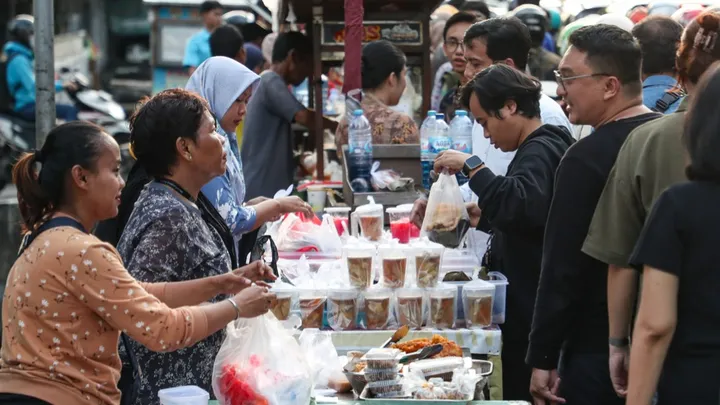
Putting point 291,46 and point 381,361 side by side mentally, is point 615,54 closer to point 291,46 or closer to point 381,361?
point 381,361

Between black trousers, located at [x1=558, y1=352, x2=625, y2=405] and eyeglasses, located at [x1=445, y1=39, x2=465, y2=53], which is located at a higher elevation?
eyeglasses, located at [x1=445, y1=39, x2=465, y2=53]

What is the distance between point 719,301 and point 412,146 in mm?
3884

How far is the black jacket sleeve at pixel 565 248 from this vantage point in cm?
334

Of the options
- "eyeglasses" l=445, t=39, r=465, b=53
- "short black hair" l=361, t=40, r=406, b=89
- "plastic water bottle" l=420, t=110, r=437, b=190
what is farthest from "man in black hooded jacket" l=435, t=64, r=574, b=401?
"eyeglasses" l=445, t=39, r=465, b=53

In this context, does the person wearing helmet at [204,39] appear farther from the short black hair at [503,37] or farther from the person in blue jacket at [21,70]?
the short black hair at [503,37]

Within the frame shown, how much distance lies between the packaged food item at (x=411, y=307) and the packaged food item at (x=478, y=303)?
19 centimetres

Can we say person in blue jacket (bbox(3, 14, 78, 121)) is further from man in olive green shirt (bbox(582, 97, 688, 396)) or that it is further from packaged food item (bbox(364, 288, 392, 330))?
man in olive green shirt (bbox(582, 97, 688, 396))

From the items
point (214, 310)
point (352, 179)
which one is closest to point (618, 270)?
point (214, 310)

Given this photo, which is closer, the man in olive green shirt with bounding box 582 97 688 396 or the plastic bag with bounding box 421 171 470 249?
the man in olive green shirt with bounding box 582 97 688 396

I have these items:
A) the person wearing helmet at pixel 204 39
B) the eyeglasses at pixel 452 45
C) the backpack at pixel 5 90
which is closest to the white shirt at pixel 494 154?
the eyeglasses at pixel 452 45

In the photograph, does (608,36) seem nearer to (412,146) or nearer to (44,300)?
(44,300)

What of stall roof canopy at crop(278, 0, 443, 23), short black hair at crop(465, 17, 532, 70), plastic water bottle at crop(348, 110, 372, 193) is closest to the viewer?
short black hair at crop(465, 17, 532, 70)

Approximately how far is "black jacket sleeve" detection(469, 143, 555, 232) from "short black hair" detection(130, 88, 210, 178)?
132 centimetres

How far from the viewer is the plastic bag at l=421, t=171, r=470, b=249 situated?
187 inches
